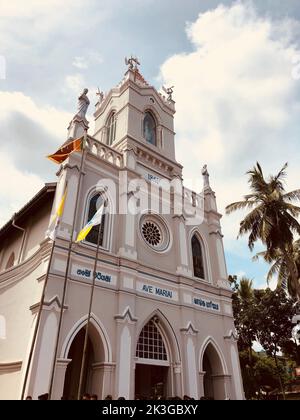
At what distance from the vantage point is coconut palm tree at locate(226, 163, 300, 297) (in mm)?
16234

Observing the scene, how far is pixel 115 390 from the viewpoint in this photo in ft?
38.1

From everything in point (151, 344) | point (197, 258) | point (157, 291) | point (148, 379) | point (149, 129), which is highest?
point (149, 129)

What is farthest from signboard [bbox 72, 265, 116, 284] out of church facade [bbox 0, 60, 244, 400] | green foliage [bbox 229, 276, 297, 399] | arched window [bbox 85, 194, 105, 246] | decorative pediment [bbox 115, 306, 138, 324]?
green foliage [bbox 229, 276, 297, 399]

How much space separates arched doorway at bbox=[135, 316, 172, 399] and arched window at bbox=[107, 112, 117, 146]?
40.4 ft

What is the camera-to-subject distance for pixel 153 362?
1380 centimetres

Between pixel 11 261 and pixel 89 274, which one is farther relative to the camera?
pixel 11 261

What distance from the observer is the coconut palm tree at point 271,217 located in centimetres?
1623

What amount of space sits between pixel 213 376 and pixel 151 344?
4.54 m

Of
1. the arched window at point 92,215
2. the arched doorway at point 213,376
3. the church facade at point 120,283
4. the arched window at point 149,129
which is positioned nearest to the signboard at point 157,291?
the church facade at point 120,283

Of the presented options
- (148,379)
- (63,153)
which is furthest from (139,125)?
(148,379)

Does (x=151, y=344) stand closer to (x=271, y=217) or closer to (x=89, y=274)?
(x=89, y=274)

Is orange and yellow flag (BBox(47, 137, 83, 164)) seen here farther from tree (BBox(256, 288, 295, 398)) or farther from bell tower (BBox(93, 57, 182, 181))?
tree (BBox(256, 288, 295, 398))

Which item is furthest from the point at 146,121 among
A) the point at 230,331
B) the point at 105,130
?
the point at 230,331
